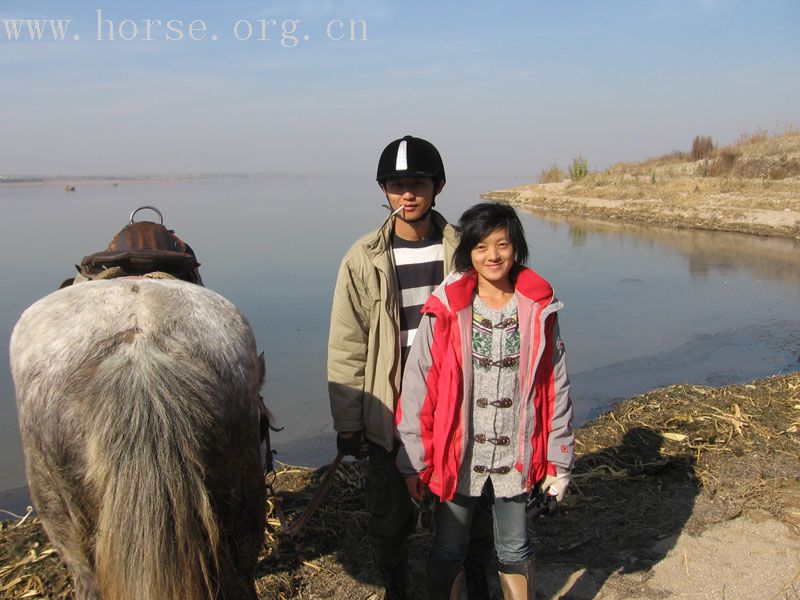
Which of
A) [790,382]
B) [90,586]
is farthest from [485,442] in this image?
[790,382]

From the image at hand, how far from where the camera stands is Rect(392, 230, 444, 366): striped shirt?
2621 mm

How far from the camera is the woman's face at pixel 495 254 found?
2213mm

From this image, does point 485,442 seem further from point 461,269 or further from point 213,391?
point 213,391

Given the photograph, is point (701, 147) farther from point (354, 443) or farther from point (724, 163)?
point (354, 443)

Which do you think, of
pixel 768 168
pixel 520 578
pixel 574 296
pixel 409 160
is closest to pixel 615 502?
pixel 520 578

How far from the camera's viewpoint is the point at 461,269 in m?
2.34

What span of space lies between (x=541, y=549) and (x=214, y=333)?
204cm

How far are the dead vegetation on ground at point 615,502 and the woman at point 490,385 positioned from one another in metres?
0.94

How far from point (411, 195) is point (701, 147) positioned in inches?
1262

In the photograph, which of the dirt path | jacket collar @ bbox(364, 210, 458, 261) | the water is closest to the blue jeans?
jacket collar @ bbox(364, 210, 458, 261)

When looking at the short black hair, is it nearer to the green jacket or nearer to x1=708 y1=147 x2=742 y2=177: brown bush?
the green jacket

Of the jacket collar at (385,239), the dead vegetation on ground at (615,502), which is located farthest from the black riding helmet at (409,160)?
the dead vegetation on ground at (615,502)

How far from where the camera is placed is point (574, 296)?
9.45 m

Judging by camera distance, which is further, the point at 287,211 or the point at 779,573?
the point at 287,211
